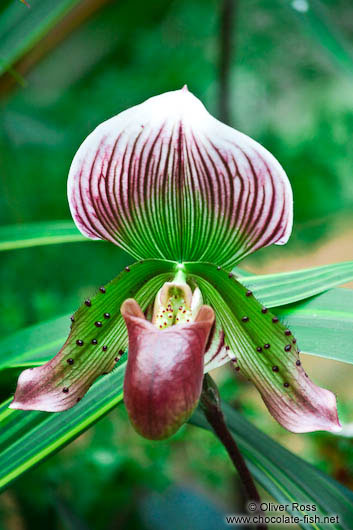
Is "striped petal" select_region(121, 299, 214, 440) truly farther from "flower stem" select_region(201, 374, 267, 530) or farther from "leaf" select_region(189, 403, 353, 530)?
"leaf" select_region(189, 403, 353, 530)

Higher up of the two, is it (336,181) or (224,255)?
(336,181)

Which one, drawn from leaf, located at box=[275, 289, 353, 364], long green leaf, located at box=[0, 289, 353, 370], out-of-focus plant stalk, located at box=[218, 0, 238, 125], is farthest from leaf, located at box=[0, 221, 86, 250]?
out-of-focus plant stalk, located at box=[218, 0, 238, 125]

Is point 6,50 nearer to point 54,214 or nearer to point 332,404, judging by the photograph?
point 54,214

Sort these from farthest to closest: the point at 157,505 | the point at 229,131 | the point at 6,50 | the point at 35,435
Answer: the point at 157,505 < the point at 6,50 < the point at 35,435 < the point at 229,131

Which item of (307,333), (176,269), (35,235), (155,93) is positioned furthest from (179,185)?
(155,93)

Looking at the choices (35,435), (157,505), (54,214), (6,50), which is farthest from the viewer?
(54,214)

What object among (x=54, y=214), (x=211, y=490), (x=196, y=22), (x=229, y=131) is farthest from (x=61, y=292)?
(x=229, y=131)

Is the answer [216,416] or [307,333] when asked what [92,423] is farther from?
[307,333]

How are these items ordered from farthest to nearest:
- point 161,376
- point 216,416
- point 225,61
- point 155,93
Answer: point 155,93
point 225,61
point 216,416
point 161,376
